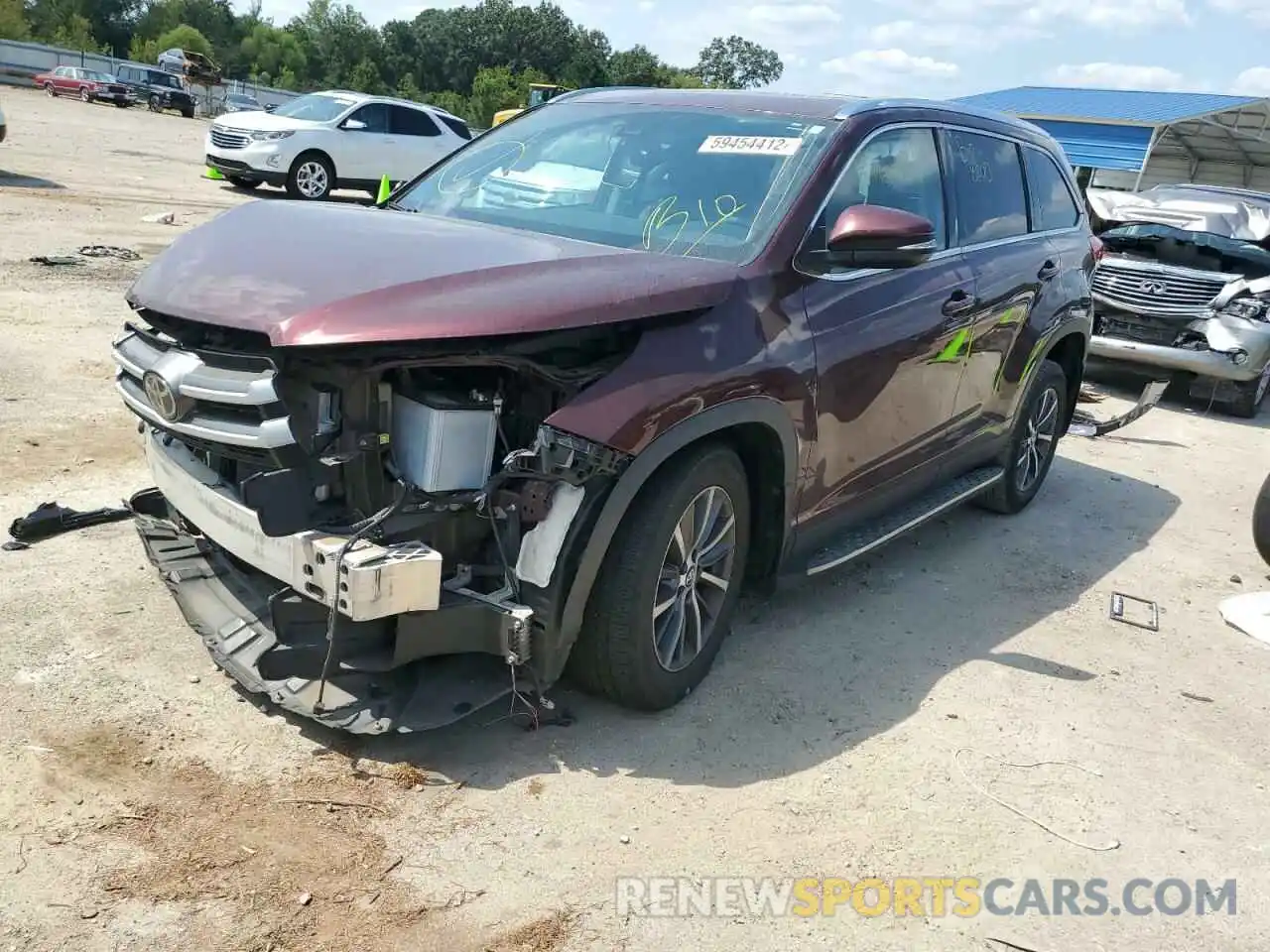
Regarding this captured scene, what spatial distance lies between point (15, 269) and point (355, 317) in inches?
291

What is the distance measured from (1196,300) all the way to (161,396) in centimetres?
920

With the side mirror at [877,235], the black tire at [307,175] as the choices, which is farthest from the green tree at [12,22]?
the side mirror at [877,235]

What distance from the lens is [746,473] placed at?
3.66 metres

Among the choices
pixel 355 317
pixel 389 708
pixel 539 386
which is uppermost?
pixel 355 317

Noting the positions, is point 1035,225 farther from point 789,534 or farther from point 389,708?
point 389,708

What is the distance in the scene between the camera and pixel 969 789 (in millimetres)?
3359

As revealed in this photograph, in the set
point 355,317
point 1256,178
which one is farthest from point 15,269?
point 1256,178

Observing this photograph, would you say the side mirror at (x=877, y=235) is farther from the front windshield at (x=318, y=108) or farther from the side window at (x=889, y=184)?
the front windshield at (x=318, y=108)

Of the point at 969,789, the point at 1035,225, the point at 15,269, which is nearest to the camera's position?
the point at 969,789

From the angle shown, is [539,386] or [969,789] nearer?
[539,386]

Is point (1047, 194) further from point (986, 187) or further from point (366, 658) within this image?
point (366, 658)

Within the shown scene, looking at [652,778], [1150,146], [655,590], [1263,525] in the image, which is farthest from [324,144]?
[1150,146]

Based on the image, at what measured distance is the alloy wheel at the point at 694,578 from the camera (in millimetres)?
3363

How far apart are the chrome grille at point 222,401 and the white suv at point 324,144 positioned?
12.8 m
